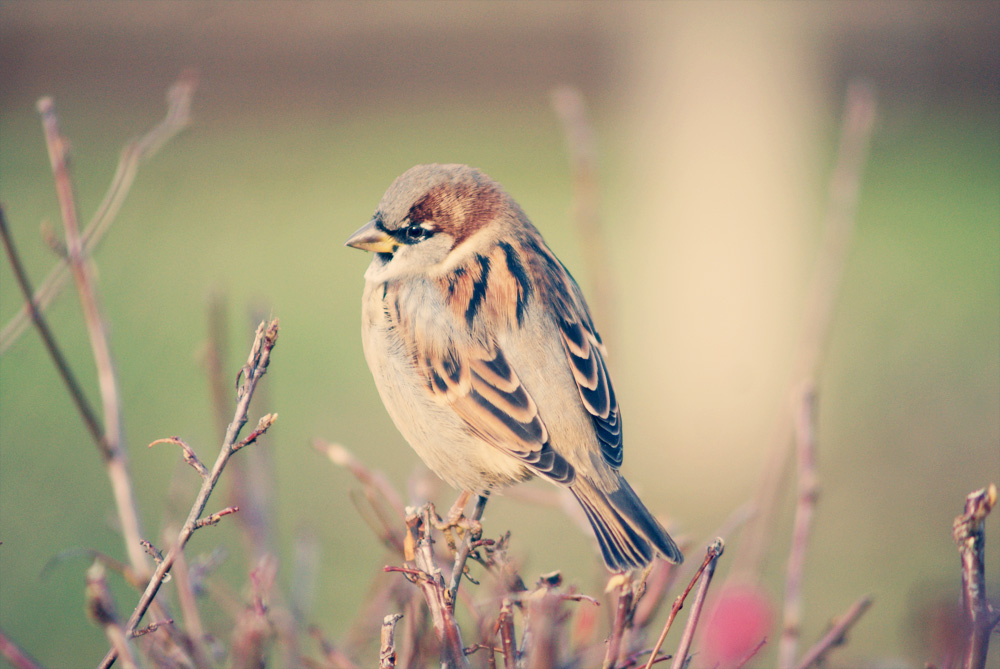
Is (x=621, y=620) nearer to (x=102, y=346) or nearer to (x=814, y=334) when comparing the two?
(x=814, y=334)

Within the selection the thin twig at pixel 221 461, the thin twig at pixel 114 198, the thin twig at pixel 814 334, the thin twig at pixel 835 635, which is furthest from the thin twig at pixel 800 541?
the thin twig at pixel 114 198

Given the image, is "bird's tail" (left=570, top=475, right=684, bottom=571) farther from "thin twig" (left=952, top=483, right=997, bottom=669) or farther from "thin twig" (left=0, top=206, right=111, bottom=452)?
"thin twig" (left=0, top=206, right=111, bottom=452)

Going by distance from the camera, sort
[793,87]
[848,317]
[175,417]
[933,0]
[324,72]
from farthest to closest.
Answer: [324,72] → [933,0] → [848,317] → [793,87] → [175,417]

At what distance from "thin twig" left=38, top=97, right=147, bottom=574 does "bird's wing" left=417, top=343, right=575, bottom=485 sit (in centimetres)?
70

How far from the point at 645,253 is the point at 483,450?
6.51 meters

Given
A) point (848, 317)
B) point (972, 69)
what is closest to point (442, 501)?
point (848, 317)

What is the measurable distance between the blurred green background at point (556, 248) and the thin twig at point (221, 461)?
0.64 meters

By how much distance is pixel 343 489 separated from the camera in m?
5.30

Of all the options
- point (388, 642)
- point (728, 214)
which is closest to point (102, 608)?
point (388, 642)

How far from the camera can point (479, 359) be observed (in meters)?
2.15

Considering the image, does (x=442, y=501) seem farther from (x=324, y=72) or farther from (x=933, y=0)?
(x=324, y=72)

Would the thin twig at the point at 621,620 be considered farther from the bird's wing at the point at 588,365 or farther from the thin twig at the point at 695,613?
the bird's wing at the point at 588,365

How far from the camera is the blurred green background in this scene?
4.75 meters

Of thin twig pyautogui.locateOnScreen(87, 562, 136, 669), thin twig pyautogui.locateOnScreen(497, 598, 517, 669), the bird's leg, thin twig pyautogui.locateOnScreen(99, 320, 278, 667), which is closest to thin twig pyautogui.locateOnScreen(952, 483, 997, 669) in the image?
thin twig pyautogui.locateOnScreen(497, 598, 517, 669)
